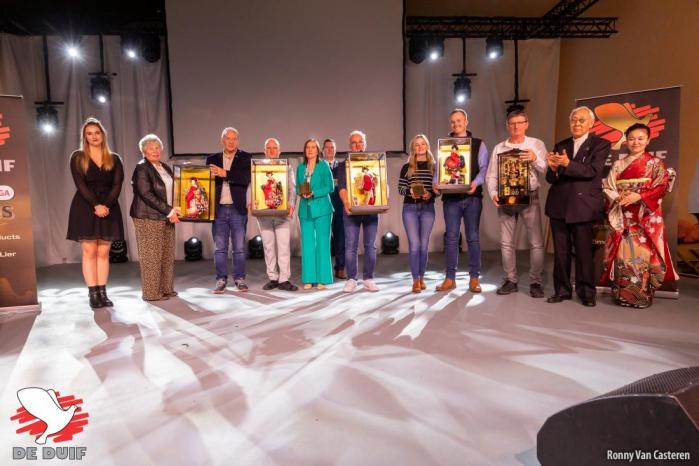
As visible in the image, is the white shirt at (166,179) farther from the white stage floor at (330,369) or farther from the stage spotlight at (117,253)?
the stage spotlight at (117,253)

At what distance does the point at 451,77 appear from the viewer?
7.05 meters

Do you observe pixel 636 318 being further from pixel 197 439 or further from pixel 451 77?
pixel 451 77

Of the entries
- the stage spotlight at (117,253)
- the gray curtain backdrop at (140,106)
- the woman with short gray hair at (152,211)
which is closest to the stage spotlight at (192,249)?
the gray curtain backdrop at (140,106)

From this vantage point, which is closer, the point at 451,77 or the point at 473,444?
the point at 473,444

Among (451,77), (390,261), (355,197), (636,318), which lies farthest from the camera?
(451,77)

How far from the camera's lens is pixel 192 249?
22.0 feet

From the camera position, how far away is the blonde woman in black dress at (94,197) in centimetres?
368

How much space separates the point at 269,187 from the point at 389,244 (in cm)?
316

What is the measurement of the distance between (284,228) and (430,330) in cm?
199

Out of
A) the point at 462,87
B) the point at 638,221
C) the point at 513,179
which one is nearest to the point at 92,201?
the point at 513,179

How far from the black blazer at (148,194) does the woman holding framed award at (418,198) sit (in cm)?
210

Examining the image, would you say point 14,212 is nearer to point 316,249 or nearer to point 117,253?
point 316,249

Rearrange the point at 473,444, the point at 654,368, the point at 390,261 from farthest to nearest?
the point at 390,261 < the point at 654,368 < the point at 473,444

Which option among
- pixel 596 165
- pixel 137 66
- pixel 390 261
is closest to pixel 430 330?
pixel 596 165
